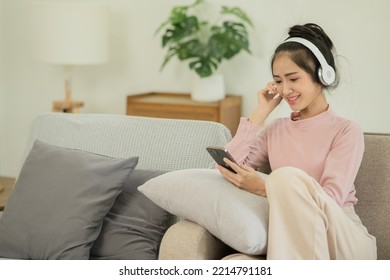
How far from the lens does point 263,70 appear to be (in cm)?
390

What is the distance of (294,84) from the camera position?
78.2 inches

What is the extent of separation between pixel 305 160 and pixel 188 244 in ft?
1.45

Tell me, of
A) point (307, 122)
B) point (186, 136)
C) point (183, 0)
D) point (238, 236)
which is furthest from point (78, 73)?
point (238, 236)

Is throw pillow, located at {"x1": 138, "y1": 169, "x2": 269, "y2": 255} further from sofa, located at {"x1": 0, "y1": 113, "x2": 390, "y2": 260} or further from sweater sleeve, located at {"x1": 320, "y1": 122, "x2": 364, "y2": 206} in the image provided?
sweater sleeve, located at {"x1": 320, "y1": 122, "x2": 364, "y2": 206}

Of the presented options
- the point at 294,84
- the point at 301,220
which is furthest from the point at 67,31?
the point at 301,220

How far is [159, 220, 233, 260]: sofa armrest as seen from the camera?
1761mm

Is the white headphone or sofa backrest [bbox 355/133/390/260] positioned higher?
the white headphone

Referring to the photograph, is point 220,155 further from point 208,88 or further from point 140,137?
point 208,88

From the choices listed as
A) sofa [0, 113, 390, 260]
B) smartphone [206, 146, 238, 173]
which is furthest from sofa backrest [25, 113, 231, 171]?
smartphone [206, 146, 238, 173]

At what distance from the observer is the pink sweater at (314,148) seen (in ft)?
6.05

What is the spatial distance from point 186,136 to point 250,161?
0.24 m

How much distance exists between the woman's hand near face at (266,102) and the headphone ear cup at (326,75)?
215mm

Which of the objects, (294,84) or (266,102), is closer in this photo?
(294,84)
